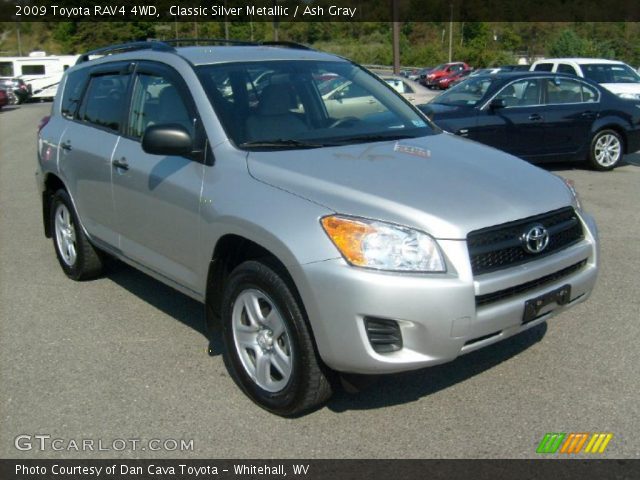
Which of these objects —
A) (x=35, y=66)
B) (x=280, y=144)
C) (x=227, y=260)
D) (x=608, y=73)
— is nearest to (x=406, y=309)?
(x=227, y=260)

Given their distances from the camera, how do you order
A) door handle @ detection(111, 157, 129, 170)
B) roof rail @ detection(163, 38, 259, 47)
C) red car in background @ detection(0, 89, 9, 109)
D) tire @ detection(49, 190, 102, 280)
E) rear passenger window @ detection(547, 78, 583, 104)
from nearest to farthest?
1. door handle @ detection(111, 157, 129, 170)
2. roof rail @ detection(163, 38, 259, 47)
3. tire @ detection(49, 190, 102, 280)
4. rear passenger window @ detection(547, 78, 583, 104)
5. red car in background @ detection(0, 89, 9, 109)

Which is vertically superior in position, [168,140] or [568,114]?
[168,140]

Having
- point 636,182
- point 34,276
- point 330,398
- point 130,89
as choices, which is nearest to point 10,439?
point 330,398

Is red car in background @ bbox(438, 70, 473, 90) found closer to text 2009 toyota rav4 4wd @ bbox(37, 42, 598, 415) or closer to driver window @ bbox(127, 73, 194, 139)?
text 2009 toyota rav4 4wd @ bbox(37, 42, 598, 415)

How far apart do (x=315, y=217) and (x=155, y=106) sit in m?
1.84

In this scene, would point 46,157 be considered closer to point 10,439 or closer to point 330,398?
point 10,439

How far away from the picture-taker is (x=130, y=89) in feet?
15.9

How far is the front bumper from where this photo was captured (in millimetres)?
3072

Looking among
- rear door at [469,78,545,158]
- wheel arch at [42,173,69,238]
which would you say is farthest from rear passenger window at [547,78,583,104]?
wheel arch at [42,173,69,238]

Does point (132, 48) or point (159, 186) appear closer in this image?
point (159, 186)

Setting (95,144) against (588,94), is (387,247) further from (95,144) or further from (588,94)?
(588,94)

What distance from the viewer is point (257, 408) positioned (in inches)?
146

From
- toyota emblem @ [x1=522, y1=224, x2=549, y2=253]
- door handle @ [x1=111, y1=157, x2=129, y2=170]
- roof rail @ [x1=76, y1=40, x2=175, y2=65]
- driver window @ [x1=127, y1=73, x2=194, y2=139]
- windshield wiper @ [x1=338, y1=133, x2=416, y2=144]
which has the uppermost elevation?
roof rail @ [x1=76, y1=40, x2=175, y2=65]

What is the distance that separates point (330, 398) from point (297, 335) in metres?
0.46
